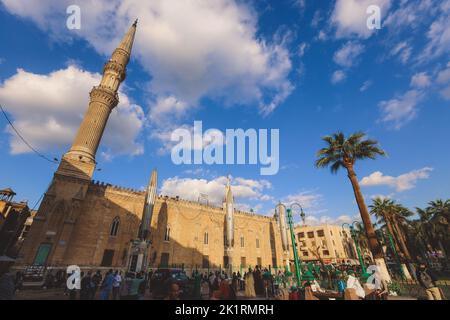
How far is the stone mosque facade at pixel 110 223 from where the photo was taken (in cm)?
1880

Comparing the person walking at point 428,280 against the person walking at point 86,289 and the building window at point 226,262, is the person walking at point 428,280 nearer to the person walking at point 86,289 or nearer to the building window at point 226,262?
the person walking at point 86,289

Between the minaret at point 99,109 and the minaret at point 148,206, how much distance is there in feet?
20.5

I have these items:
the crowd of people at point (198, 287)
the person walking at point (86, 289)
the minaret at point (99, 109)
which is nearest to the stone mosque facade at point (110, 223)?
the minaret at point (99, 109)

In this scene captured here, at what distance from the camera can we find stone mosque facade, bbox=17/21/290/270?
18797 mm

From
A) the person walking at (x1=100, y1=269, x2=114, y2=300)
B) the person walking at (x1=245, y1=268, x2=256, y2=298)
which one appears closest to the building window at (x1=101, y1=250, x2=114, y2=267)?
the person walking at (x1=100, y1=269, x2=114, y2=300)

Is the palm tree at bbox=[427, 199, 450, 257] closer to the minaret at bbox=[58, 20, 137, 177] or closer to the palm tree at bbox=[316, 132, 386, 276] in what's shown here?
the palm tree at bbox=[316, 132, 386, 276]

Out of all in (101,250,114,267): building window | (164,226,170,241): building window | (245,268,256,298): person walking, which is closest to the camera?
(245,268,256,298): person walking

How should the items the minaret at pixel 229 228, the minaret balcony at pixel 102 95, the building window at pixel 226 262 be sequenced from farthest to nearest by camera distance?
the minaret at pixel 229 228 < the building window at pixel 226 262 < the minaret balcony at pixel 102 95

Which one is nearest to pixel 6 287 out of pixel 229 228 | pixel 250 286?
pixel 250 286

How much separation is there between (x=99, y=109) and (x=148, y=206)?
13105 millimetres

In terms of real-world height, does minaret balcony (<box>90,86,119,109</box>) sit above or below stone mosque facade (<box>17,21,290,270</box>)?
above

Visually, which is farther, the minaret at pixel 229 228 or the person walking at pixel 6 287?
the minaret at pixel 229 228
